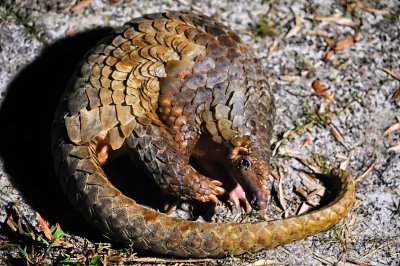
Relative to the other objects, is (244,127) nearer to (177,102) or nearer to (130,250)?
(177,102)

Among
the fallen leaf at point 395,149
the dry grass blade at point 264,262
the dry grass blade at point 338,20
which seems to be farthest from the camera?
the dry grass blade at point 338,20

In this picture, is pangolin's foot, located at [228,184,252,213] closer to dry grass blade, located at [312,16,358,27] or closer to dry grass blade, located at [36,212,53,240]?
dry grass blade, located at [36,212,53,240]

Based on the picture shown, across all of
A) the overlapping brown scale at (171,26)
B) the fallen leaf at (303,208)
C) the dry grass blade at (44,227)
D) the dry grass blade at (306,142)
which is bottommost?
the fallen leaf at (303,208)

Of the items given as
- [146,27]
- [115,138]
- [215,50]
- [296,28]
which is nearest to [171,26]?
[146,27]

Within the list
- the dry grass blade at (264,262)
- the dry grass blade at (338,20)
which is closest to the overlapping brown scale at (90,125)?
the dry grass blade at (264,262)

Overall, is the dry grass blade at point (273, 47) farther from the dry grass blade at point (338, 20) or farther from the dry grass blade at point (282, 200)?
the dry grass blade at point (282, 200)

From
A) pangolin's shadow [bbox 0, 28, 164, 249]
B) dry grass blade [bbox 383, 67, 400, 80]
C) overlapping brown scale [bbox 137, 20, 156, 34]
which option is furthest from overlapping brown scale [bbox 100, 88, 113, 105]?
dry grass blade [bbox 383, 67, 400, 80]
